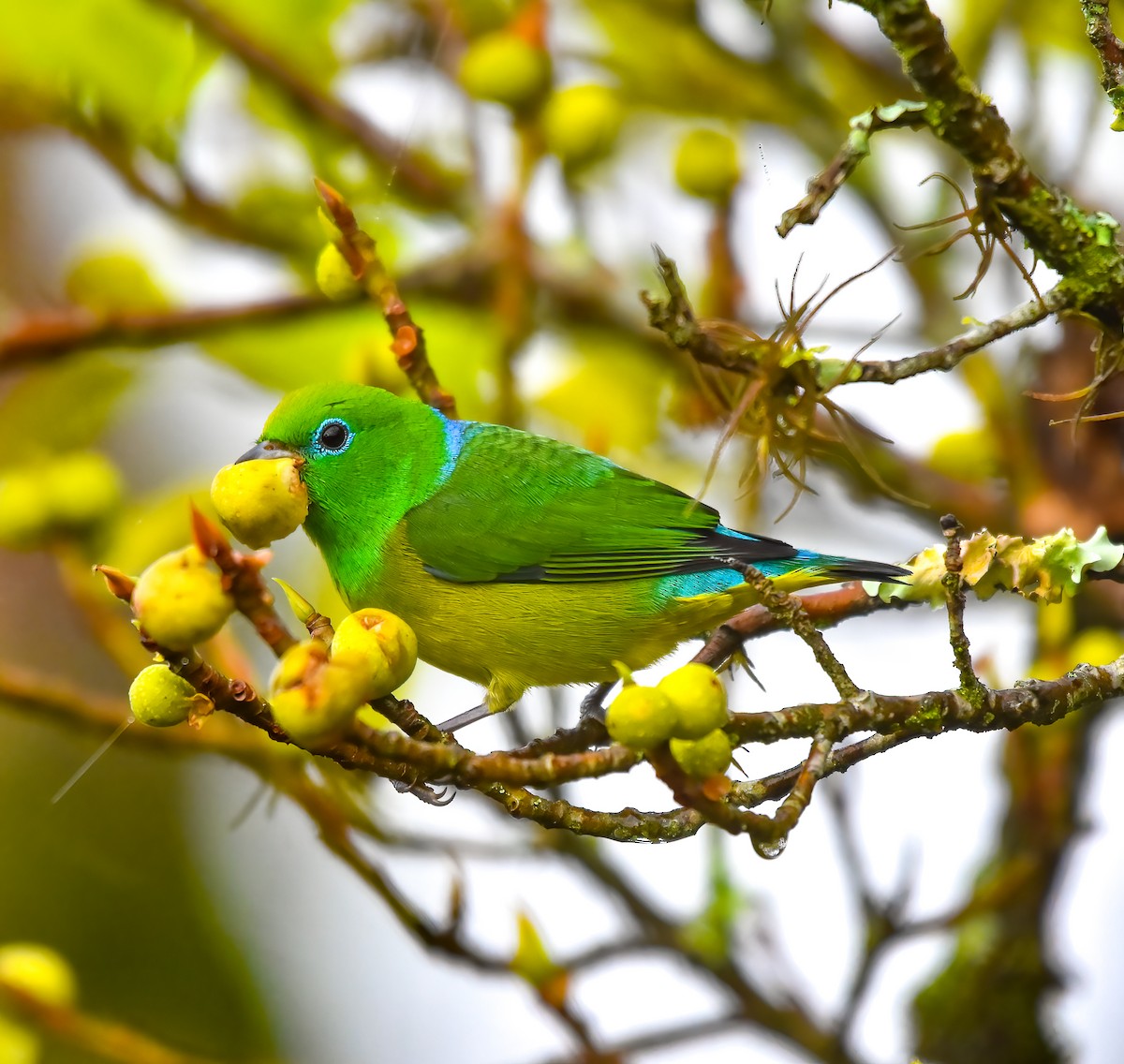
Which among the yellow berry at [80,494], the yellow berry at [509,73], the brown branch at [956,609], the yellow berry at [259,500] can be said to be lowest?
the yellow berry at [259,500]

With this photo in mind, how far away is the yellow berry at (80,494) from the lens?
3170 millimetres

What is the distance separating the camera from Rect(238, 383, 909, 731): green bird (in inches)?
108

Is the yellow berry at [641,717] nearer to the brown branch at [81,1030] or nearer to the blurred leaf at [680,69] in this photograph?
the brown branch at [81,1030]

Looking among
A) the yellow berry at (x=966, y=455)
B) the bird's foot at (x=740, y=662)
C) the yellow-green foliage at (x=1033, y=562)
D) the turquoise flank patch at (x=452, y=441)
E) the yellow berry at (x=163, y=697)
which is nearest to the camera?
the yellow berry at (x=163, y=697)

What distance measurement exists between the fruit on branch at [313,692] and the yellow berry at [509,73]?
2.14 m

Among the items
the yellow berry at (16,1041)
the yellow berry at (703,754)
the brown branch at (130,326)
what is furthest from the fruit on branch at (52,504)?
the yellow berry at (703,754)

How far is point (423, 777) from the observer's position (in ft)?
4.95

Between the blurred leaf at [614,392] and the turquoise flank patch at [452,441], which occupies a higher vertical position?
the blurred leaf at [614,392]

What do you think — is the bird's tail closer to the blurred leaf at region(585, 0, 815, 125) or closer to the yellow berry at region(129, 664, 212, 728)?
the yellow berry at region(129, 664, 212, 728)

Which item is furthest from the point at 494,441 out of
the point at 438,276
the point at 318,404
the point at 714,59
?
the point at 714,59

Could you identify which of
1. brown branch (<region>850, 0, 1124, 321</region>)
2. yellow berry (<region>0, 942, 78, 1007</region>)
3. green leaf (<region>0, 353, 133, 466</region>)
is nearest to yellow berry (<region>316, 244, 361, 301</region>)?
brown branch (<region>850, 0, 1124, 321</region>)

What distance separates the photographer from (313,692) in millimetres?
1317

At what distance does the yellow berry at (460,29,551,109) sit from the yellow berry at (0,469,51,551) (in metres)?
1.37

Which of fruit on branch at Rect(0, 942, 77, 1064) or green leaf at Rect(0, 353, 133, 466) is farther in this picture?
green leaf at Rect(0, 353, 133, 466)
